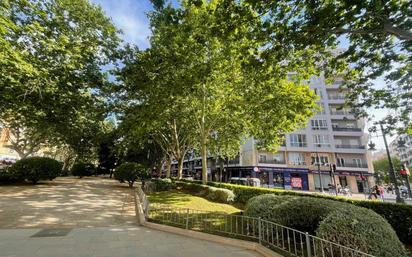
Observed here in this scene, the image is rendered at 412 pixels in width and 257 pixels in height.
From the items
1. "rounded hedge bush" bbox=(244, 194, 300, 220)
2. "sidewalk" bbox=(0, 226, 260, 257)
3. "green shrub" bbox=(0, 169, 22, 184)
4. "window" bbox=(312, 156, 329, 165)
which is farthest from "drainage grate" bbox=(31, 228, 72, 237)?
"window" bbox=(312, 156, 329, 165)

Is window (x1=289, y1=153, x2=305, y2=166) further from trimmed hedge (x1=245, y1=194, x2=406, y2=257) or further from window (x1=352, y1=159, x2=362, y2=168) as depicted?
trimmed hedge (x1=245, y1=194, x2=406, y2=257)

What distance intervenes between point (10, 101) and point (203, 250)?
13.3m

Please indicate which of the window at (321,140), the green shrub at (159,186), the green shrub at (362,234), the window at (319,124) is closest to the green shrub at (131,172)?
the green shrub at (159,186)

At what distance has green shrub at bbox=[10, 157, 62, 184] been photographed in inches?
647

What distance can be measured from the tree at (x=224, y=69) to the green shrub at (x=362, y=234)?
17.3 feet

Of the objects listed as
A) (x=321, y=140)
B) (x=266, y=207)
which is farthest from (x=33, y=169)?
(x=321, y=140)

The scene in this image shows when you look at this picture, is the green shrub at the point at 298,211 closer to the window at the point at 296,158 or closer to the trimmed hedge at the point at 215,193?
the trimmed hedge at the point at 215,193

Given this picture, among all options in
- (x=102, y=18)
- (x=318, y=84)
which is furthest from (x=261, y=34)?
(x=318, y=84)

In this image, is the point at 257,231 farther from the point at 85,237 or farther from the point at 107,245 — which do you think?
the point at 85,237

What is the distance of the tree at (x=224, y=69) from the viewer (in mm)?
7574

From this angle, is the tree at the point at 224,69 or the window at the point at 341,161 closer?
the tree at the point at 224,69

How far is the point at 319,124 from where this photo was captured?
40844 millimetres

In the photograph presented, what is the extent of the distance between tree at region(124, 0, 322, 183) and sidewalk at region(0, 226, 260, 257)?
614cm

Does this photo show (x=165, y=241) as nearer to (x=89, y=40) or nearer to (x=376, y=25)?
(x=376, y=25)
